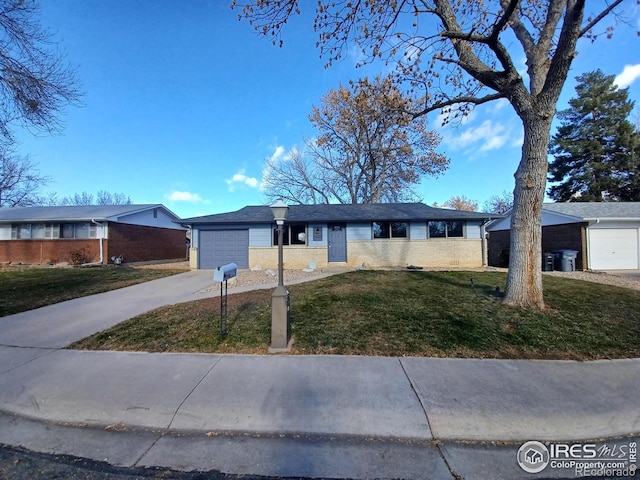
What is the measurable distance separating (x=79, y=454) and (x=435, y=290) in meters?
8.14

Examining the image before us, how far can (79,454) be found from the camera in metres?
2.53

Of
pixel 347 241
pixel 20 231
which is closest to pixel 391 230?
pixel 347 241

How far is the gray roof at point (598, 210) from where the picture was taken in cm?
1462

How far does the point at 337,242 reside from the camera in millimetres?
15953

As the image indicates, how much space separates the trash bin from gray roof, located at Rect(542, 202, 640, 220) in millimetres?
1881

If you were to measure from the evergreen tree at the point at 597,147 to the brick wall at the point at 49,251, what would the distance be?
38876mm

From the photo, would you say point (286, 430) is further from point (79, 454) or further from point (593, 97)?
point (593, 97)

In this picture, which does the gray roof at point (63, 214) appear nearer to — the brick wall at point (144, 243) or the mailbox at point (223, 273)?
the brick wall at point (144, 243)

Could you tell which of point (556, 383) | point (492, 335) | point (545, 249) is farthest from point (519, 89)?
point (545, 249)

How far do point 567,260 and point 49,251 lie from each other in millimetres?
30419

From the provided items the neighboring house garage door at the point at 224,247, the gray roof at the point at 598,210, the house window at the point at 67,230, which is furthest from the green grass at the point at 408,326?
the house window at the point at 67,230

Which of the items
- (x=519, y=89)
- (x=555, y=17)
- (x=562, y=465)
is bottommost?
(x=562, y=465)

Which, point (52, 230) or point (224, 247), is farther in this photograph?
point (52, 230)

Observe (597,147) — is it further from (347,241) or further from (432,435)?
(432,435)
